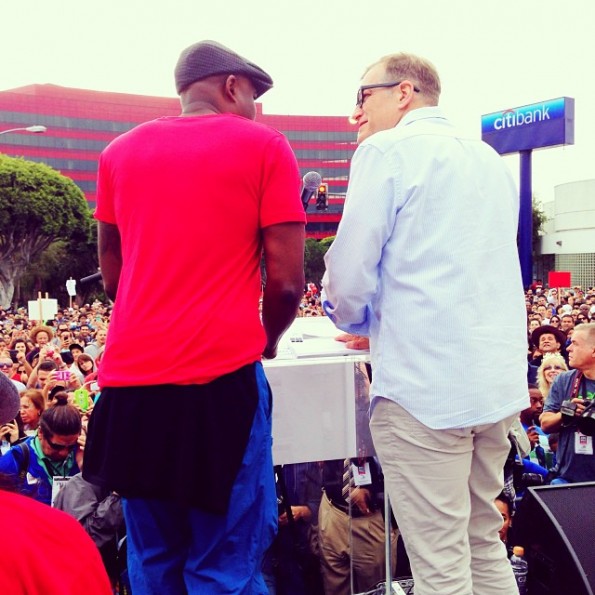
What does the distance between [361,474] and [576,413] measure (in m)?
2.55

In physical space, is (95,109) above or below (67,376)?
above

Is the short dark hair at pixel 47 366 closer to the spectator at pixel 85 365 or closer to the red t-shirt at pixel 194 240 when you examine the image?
the spectator at pixel 85 365

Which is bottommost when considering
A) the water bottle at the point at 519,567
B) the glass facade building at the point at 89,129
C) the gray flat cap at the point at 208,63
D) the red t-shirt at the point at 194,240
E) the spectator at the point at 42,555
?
the water bottle at the point at 519,567

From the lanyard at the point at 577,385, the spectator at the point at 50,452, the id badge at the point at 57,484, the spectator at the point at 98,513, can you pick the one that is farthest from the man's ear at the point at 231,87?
the lanyard at the point at 577,385

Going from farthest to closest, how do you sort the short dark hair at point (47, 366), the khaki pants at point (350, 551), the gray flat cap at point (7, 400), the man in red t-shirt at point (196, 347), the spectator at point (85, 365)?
the spectator at point (85, 365)
the short dark hair at point (47, 366)
the khaki pants at point (350, 551)
the man in red t-shirt at point (196, 347)
the gray flat cap at point (7, 400)

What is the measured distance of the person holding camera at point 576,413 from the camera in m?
4.43

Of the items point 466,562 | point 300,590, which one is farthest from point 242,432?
point 300,590

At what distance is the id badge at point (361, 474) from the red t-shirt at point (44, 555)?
146cm

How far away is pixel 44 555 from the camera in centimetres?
102

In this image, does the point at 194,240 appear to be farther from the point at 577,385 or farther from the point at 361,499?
the point at 577,385

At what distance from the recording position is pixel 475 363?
66.3 inches

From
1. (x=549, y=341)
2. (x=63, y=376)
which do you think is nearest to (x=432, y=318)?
(x=63, y=376)

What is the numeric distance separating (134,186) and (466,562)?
4.18 feet

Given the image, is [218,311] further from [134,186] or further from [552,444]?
[552,444]
